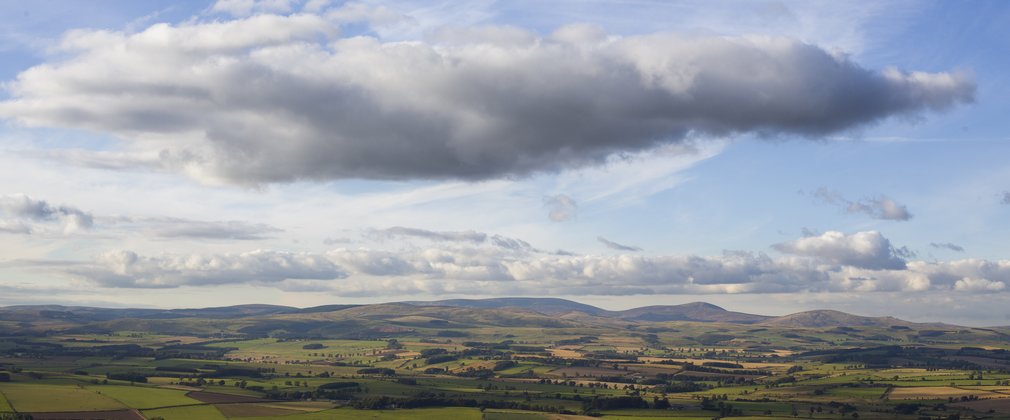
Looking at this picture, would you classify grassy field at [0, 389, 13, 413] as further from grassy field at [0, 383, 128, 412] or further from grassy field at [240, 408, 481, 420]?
grassy field at [240, 408, 481, 420]

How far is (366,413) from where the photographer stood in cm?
18138

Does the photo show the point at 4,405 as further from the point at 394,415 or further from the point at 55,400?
the point at 394,415

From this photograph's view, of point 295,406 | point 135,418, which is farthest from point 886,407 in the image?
point 135,418

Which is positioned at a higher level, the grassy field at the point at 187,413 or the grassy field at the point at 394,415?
the grassy field at the point at 187,413

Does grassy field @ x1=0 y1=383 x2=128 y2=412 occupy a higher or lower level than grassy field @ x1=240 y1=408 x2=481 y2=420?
higher

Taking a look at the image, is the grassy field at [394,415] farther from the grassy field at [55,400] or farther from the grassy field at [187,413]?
the grassy field at [55,400]

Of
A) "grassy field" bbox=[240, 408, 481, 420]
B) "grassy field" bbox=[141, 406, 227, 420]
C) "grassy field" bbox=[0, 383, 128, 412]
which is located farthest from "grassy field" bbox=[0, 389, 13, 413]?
"grassy field" bbox=[240, 408, 481, 420]

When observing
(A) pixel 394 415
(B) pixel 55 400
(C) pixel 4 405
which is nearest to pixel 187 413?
(B) pixel 55 400

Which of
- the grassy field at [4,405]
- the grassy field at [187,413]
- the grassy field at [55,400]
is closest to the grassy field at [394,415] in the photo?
the grassy field at [187,413]

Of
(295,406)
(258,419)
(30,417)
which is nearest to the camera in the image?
(30,417)

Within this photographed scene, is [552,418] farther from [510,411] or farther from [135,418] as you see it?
[135,418]

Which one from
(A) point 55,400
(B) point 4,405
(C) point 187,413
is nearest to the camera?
(B) point 4,405

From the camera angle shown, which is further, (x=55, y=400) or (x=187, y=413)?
(x=55, y=400)

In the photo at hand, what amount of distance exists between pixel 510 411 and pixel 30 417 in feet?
293
